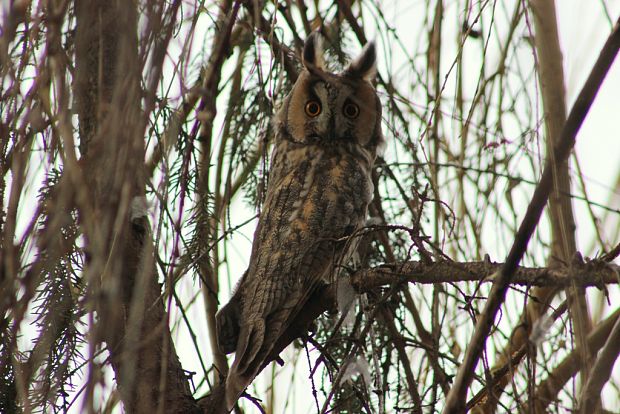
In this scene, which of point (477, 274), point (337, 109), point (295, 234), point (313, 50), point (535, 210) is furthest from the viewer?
point (337, 109)

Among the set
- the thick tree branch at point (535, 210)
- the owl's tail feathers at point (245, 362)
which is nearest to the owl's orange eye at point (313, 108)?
the owl's tail feathers at point (245, 362)

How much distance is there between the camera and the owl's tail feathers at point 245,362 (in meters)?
1.98

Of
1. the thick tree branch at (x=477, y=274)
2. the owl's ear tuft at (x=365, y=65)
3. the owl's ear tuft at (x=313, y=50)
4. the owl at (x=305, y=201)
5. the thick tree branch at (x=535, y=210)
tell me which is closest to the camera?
the thick tree branch at (x=535, y=210)

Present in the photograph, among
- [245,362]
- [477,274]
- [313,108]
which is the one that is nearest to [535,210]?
[477,274]

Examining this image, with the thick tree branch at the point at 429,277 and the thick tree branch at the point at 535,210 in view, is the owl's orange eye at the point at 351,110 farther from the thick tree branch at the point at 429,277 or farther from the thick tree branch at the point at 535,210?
the thick tree branch at the point at 535,210

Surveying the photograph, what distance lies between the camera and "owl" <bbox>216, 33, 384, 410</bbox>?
7.72 feet

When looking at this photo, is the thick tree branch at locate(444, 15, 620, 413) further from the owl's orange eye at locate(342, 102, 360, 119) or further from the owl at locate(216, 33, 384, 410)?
the owl's orange eye at locate(342, 102, 360, 119)

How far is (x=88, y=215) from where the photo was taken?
97 centimetres

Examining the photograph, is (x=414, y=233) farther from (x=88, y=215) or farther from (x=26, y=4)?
(x=26, y=4)

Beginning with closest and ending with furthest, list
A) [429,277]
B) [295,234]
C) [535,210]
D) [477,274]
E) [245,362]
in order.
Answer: [535,210] → [477,274] → [429,277] → [245,362] → [295,234]

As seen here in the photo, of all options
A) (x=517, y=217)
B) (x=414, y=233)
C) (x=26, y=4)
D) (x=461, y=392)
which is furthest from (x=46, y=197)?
(x=517, y=217)

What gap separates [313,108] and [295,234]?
63 cm

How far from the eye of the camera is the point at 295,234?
8.52ft

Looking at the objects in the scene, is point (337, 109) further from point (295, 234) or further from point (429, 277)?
point (429, 277)
